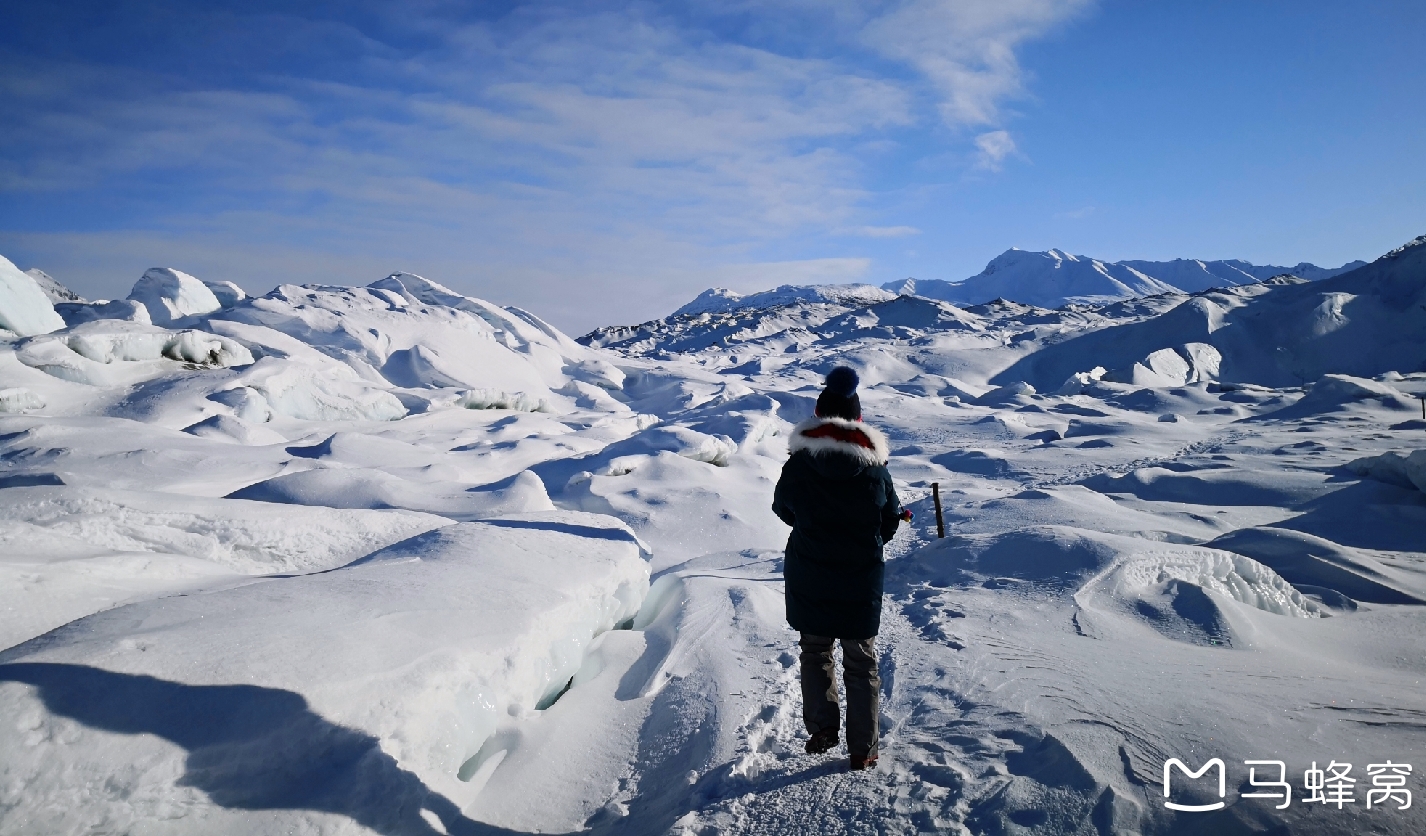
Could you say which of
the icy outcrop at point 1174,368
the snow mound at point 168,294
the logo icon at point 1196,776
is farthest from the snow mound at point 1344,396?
the snow mound at point 168,294

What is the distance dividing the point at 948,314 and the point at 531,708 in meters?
48.8

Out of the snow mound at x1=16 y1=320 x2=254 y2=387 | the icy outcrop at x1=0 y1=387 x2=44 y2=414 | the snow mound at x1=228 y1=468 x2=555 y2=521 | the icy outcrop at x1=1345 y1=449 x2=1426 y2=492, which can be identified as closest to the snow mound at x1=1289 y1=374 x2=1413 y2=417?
the icy outcrop at x1=1345 y1=449 x2=1426 y2=492

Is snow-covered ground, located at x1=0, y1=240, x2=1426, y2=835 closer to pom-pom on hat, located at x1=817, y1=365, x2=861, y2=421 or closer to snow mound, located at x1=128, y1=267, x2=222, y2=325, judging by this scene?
pom-pom on hat, located at x1=817, y1=365, x2=861, y2=421

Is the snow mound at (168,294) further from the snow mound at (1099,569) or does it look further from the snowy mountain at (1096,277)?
the snowy mountain at (1096,277)

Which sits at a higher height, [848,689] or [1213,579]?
[848,689]

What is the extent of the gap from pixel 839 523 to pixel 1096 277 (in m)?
118

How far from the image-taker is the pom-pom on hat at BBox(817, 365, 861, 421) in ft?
7.65

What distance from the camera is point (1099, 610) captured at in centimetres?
364

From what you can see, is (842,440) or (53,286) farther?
(53,286)

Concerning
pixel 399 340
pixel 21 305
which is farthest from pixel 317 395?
pixel 399 340

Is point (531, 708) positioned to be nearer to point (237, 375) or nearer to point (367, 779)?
point (367, 779)

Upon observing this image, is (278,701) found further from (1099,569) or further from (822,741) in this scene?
(1099,569)

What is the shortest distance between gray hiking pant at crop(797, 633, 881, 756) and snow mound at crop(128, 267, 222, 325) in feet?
80.6

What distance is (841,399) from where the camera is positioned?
91.9 inches
